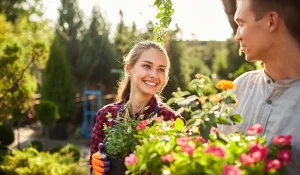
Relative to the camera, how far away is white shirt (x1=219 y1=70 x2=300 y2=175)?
1.41 metres

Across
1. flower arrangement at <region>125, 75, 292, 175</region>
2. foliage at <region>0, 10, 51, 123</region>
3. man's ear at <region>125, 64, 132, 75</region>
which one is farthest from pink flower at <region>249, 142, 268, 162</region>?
foliage at <region>0, 10, 51, 123</region>

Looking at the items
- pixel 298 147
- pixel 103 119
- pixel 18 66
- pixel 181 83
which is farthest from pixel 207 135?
pixel 181 83

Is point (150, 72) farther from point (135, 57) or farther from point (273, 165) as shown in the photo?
point (273, 165)

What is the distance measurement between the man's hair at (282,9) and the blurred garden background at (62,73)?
105 centimetres

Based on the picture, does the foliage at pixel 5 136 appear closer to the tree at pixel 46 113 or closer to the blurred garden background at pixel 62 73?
the blurred garden background at pixel 62 73

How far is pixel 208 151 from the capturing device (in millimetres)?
998

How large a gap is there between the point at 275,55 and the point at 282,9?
16 cm

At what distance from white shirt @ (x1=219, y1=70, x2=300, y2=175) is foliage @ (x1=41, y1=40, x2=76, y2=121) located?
10140 millimetres

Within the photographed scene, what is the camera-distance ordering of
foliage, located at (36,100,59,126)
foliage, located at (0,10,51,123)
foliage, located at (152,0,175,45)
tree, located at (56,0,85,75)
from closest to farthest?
foliage, located at (152,0,175,45) < foliage, located at (0,10,51,123) < foliage, located at (36,100,59,126) < tree, located at (56,0,85,75)

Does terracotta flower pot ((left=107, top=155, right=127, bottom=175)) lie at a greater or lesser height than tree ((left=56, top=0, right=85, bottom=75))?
lesser

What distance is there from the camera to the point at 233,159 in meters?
1.05

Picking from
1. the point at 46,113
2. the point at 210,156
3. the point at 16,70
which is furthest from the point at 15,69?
the point at 210,156

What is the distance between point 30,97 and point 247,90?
471 cm

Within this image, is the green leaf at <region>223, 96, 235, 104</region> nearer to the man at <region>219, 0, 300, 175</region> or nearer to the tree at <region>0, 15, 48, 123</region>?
the man at <region>219, 0, 300, 175</region>
